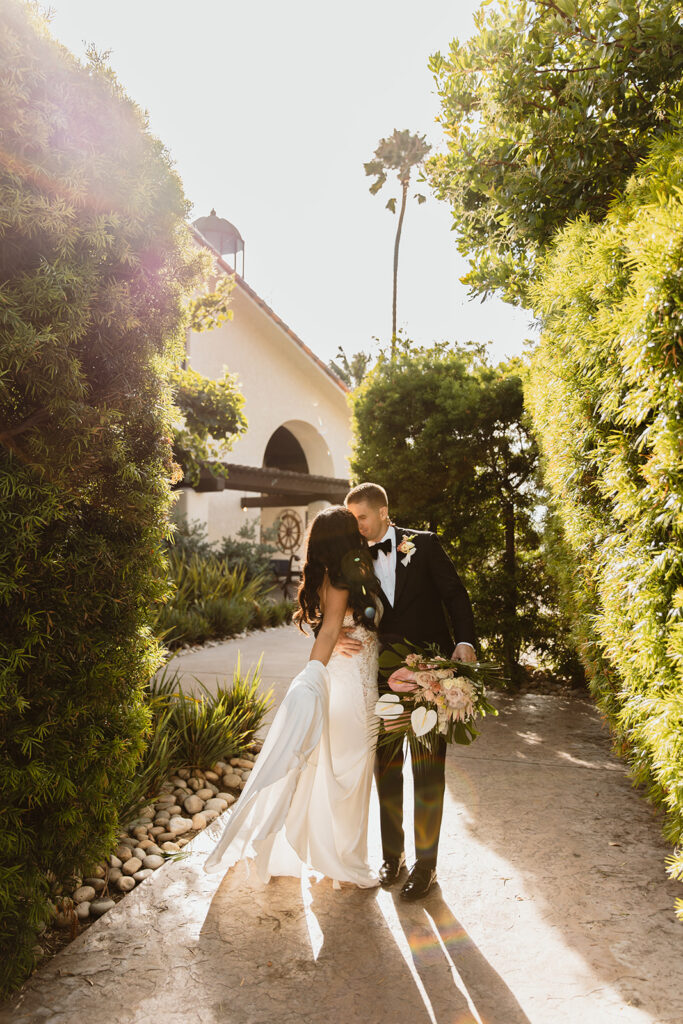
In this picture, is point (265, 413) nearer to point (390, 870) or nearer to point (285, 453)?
point (285, 453)

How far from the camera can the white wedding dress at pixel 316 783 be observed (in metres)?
2.92

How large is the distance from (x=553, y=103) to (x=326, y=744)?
4506 millimetres

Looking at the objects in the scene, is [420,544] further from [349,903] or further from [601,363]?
[349,903]

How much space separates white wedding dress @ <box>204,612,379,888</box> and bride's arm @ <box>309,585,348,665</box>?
0.08 meters

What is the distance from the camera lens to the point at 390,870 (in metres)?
3.35

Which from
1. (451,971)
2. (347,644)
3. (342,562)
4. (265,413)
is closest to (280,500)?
(265,413)

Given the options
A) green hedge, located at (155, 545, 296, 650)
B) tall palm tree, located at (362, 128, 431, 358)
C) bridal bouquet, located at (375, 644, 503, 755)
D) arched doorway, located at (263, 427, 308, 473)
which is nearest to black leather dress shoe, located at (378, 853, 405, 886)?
bridal bouquet, located at (375, 644, 503, 755)

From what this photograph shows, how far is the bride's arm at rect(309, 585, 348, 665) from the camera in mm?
3188

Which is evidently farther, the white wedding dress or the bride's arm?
the bride's arm

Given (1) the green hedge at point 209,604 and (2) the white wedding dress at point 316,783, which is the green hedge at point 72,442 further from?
(1) the green hedge at point 209,604

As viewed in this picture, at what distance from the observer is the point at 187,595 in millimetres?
10234

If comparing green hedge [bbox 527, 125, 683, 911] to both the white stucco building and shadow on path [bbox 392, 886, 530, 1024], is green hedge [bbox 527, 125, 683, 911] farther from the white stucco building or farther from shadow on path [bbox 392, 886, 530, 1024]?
the white stucco building

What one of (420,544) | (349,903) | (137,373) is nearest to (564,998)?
(349,903)

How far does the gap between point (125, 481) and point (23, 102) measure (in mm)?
1406
